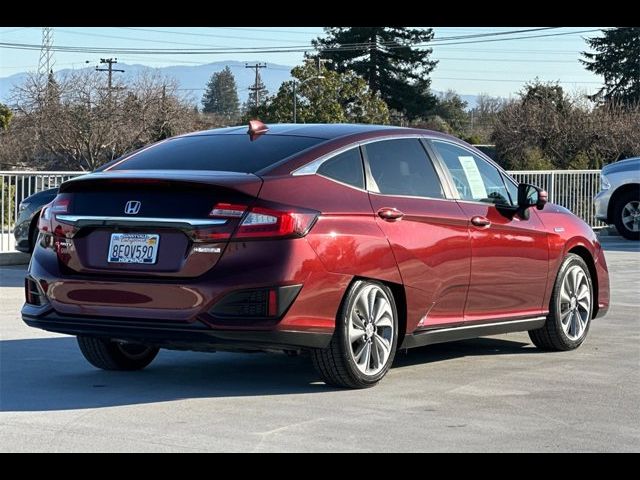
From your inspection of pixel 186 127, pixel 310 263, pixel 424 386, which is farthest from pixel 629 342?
pixel 186 127

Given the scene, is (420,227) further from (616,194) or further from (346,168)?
(616,194)

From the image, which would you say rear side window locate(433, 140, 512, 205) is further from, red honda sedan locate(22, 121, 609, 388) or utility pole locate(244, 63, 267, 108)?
utility pole locate(244, 63, 267, 108)

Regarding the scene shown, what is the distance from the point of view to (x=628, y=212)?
2189 cm

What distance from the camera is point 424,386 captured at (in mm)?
8039

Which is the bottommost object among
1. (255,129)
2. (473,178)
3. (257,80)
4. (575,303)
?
(575,303)

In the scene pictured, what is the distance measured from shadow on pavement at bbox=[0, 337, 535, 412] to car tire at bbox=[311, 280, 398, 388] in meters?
0.23

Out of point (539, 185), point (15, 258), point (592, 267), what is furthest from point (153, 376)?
point (539, 185)

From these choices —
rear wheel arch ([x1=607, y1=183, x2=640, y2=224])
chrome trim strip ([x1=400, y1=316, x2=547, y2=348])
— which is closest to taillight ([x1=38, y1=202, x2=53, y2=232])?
chrome trim strip ([x1=400, y1=316, x2=547, y2=348])

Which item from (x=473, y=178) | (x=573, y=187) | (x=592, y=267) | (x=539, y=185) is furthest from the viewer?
(x=573, y=187)

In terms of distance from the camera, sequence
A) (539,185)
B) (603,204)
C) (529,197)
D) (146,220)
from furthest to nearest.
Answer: (539,185)
(603,204)
(529,197)
(146,220)

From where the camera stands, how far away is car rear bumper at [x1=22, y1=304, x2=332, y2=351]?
23.7 ft

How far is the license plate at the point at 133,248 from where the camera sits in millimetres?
7379

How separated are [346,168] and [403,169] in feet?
1.88

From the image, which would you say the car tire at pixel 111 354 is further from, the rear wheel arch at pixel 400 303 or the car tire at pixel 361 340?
the rear wheel arch at pixel 400 303
